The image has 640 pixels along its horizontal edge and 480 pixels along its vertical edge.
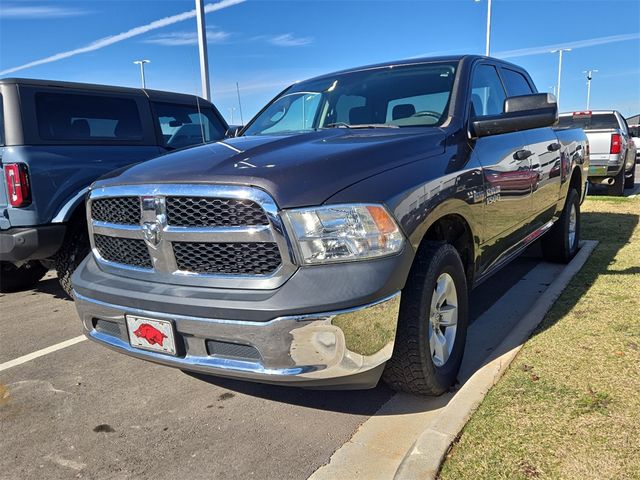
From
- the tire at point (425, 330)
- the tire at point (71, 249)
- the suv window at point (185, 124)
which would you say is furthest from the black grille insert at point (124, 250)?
the suv window at point (185, 124)

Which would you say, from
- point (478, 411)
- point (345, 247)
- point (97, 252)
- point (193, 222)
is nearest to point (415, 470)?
point (478, 411)

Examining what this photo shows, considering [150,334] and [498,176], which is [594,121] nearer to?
[498,176]

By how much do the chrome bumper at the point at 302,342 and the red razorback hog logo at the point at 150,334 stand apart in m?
0.10

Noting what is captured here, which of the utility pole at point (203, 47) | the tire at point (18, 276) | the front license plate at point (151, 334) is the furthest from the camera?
the utility pole at point (203, 47)

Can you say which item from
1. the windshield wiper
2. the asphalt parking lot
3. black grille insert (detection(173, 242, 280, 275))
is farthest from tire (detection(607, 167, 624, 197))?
black grille insert (detection(173, 242, 280, 275))

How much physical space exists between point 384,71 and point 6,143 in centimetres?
320

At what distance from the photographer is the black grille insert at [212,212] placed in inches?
90.6

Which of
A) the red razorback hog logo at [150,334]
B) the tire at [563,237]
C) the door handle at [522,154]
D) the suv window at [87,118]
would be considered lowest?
the tire at [563,237]

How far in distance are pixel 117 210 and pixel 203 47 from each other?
807 cm

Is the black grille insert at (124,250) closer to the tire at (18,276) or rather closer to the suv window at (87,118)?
Answer: the suv window at (87,118)

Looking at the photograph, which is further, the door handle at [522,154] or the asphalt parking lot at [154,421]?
the door handle at [522,154]

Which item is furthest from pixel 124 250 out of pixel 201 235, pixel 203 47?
pixel 203 47

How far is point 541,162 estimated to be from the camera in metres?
4.43

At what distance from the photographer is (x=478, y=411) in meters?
2.61
